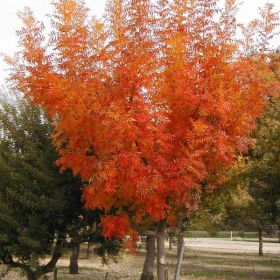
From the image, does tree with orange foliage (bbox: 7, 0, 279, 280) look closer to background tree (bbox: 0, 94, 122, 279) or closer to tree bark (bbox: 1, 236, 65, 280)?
background tree (bbox: 0, 94, 122, 279)

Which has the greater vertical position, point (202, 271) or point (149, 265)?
point (149, 265)

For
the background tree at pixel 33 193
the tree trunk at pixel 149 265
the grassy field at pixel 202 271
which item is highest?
the background tree at pixel 33 193

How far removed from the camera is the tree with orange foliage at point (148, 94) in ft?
35.1

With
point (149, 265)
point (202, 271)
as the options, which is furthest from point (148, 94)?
point (202, 271)

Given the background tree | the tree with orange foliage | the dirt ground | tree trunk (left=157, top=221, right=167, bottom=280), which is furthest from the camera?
the dirt ground

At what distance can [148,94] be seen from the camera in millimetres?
11047

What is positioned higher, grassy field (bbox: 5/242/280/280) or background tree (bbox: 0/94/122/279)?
background tree (bbox: 0/94/122/279)

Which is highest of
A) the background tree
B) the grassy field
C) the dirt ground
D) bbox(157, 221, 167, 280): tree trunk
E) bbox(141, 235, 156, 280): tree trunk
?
the background tree

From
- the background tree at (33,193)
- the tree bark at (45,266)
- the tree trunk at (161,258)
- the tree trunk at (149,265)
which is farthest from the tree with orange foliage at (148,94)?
the tree trunk at (149,265)

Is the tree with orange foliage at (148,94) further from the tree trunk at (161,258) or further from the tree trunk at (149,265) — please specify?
the tree trunk at (149,265)

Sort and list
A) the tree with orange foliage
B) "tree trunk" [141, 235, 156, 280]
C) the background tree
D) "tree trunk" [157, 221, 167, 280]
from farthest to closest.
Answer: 1. "tree trunk" [141, 235, 156, 280]
2. the background tree
3. "tree trunk" [157, 221, 167, 280]
4. the tree with orange foliage

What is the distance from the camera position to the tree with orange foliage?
10.7 metres


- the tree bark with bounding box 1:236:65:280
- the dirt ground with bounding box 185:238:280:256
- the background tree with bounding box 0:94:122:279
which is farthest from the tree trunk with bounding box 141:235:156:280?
the dirt ground with bounding box 185:238:280:256

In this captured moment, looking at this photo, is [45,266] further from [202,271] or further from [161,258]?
[202,271]
